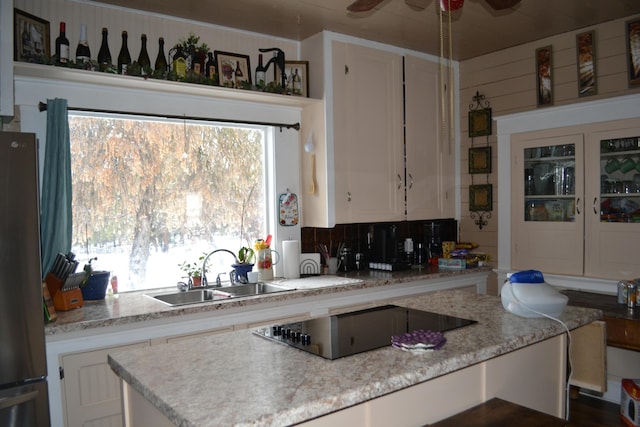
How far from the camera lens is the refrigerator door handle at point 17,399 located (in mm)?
2047

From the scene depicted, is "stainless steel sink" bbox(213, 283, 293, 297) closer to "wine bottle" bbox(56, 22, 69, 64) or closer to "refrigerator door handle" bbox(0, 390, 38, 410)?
"refrigerator door handle" bbox(0, 390, 38, 410)

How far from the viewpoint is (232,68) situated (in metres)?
3.43

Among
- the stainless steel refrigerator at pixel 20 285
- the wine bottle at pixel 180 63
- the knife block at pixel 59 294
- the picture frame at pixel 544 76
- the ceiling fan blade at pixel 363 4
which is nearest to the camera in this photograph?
the ceiling fan blade at pixel 363 4

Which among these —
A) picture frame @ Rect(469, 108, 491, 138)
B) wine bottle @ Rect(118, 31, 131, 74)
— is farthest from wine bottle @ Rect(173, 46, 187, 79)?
picture frame @ Rect(469, 108, 491, 138)

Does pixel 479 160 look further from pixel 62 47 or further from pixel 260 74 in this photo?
pixel 62 47

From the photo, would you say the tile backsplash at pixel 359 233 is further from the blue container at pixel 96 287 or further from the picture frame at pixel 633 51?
the picture frame at pixel 633 51

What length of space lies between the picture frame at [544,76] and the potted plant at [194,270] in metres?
2.81

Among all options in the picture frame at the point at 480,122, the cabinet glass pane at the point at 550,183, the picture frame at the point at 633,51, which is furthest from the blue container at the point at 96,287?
the picture frame at the point at 633,51

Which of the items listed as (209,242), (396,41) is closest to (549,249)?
(396,41)

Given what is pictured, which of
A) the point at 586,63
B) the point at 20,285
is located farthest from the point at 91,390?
the point at 586,63

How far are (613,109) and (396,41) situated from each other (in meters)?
→ 1.61

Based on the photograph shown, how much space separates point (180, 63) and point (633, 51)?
118 inches

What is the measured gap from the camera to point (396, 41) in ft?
12.9

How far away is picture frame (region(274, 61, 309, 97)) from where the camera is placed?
3611 millimetres
